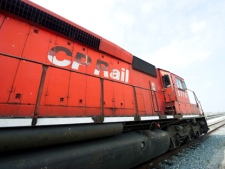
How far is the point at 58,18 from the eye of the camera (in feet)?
10.2

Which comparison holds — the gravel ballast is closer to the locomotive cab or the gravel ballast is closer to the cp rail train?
the cp rail train

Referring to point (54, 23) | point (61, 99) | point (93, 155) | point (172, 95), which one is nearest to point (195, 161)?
point (172, 95)

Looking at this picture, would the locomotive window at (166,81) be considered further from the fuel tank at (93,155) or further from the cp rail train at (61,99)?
the fuel tank at (93,155)

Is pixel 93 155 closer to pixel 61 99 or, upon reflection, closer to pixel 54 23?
pixel 61 99

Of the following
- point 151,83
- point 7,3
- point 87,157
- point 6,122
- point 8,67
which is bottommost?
point 87,157

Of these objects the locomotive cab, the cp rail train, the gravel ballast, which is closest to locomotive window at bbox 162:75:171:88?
the locomotive cab

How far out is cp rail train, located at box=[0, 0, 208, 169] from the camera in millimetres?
1854

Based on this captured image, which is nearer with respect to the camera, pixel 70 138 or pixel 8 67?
pixel 70 138

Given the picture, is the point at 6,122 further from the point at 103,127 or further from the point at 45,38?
the point at 45,38

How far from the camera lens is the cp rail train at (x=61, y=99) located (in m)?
1.85

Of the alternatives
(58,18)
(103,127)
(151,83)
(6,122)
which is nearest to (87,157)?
(103,127)

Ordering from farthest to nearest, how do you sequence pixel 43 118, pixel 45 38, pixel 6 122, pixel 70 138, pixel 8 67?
1. pixel 45 38
2. pixel 8 67
3. pixel 70 138
4. pixel 43 118
5. pixel 6 122

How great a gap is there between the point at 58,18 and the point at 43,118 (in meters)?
2.45

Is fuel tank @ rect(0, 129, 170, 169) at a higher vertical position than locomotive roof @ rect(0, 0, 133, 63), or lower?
lower
